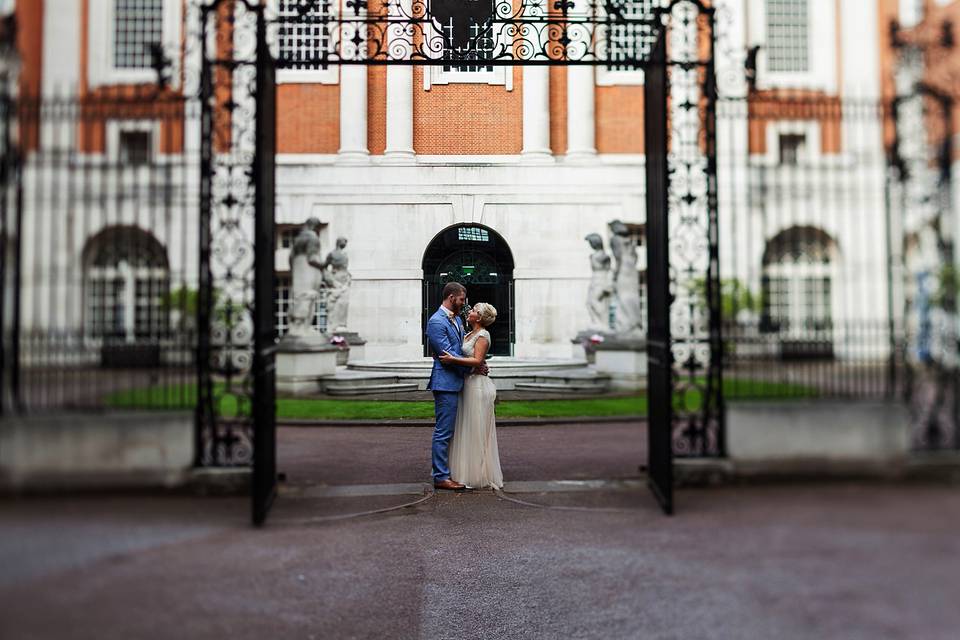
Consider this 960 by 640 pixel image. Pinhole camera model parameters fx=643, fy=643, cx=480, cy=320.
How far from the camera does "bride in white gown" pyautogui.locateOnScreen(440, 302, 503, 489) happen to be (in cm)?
271

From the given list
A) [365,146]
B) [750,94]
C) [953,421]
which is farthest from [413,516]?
[750,94]

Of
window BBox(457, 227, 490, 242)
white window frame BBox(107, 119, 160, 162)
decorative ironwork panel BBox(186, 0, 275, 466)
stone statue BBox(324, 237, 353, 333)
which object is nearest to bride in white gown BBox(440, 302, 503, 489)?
window BBox(457, 227, 490, 242)

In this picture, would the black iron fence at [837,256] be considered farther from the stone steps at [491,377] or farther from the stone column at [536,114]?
the stone column at [536,114]

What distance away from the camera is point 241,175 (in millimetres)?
2842

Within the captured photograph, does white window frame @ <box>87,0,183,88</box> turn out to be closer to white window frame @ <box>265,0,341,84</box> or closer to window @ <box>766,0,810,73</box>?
white window frame @ <box>265,0,341,84</box>

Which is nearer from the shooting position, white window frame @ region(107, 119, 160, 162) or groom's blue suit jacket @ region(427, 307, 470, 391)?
white window frame @ region(107, 119, 160, 162)

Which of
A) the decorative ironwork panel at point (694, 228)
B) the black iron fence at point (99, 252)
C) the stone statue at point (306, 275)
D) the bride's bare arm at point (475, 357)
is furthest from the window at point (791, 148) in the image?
the black iron fence at point (99, 252)

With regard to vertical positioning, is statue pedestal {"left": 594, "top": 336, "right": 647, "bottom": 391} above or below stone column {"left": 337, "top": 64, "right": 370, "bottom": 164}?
below

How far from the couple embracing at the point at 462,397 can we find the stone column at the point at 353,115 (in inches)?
25.6

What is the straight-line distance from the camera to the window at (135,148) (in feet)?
7.52

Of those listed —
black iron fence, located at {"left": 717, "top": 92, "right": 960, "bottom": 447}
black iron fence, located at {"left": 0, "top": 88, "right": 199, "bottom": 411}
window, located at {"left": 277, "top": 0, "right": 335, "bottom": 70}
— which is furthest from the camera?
window, located at {"left": 277, "top": 0, "right": 335, "bottom": 70}

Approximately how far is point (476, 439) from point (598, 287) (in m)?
0.86

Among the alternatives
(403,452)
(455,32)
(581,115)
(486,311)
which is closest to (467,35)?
(455,32)

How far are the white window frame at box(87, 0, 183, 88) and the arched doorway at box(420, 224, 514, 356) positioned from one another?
1289mm
